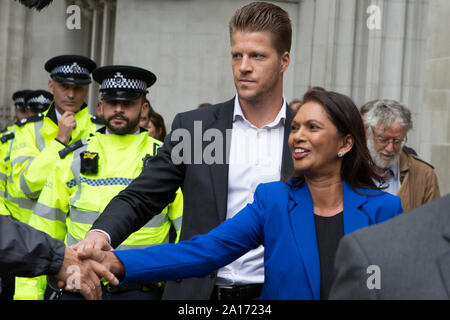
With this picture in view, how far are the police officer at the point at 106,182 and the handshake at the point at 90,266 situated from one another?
1046mm

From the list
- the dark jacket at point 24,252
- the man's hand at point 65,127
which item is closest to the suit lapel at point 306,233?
the dark jacket at point 24,252

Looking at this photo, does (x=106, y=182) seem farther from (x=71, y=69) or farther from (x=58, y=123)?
(x=71, y=69)

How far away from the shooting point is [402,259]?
5.69 ft

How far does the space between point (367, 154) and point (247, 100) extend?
78cm

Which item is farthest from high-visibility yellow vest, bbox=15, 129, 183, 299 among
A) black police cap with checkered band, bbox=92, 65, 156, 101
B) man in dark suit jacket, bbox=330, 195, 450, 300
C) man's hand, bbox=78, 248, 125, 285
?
man in dark suit jacket, bbox=330, 195, 450, 300

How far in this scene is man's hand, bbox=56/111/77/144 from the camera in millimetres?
6496

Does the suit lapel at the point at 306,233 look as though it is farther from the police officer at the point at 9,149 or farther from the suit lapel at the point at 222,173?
the police officer at the point at 9,149

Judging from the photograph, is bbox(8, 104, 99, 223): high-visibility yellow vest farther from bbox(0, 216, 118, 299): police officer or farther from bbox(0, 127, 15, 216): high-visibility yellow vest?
bbox(0, 216, 118, 299): police officer

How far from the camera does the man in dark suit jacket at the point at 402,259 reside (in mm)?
1711

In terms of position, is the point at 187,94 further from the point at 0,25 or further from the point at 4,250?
the point at 4,250

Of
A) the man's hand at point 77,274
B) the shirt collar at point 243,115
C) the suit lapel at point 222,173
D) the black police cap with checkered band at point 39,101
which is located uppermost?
the black police cap with checkered band at point 39,101

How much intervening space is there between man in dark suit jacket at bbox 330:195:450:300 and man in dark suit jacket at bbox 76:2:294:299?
80.5 inches

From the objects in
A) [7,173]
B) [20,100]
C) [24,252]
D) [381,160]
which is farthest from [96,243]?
[20,100]

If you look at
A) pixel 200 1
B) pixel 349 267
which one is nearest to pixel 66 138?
pixel 349 267
